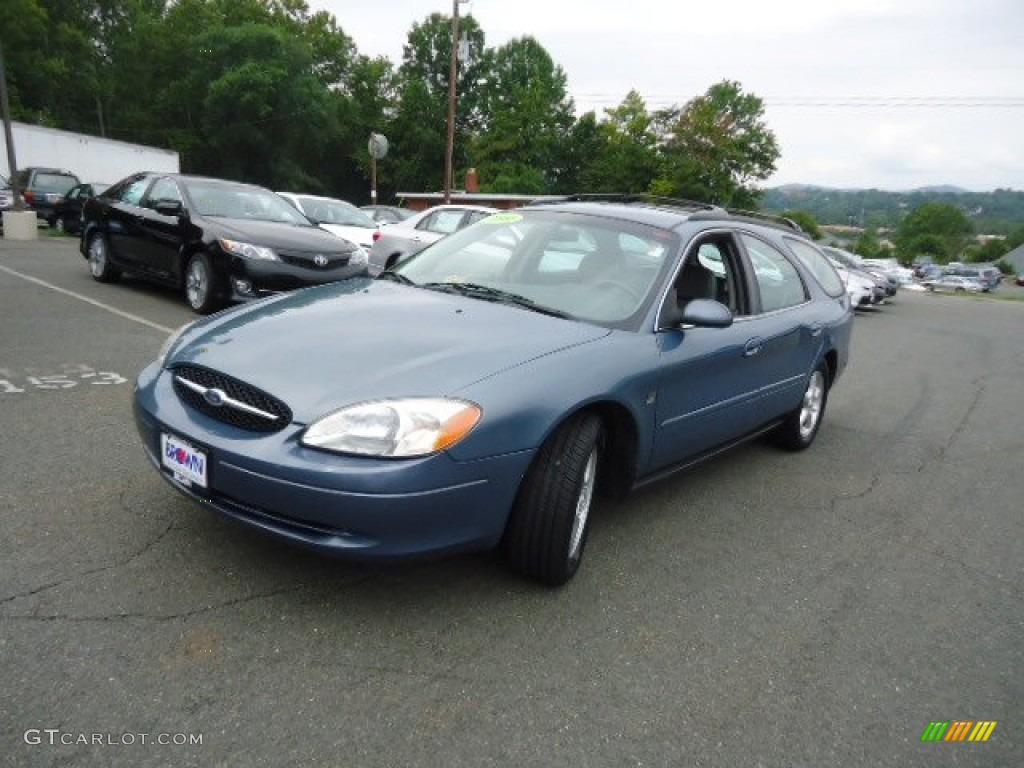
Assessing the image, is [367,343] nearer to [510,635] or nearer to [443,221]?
[510,635]

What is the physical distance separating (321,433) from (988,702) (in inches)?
92.4

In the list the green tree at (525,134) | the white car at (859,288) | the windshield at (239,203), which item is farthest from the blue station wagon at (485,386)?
the green tree at (525,134)

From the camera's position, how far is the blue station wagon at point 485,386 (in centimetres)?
240

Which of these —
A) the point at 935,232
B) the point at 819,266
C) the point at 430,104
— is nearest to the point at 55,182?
the point at 819,266

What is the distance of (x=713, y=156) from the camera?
50.3 m

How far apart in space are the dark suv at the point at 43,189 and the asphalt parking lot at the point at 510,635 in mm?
17991

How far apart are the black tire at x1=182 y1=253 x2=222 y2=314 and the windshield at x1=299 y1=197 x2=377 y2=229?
5.10 m

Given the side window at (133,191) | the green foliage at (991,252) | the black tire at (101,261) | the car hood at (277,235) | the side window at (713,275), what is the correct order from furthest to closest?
the green foliage at (991,252), the black tire at (101,261), the side window at (133,191), the car hood at (277,235), the side window at (713,275)

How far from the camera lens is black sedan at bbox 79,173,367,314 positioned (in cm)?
768

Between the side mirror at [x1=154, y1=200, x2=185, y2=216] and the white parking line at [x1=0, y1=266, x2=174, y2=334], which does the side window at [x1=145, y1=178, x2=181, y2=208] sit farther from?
the white parking line at [x1=0, y1=266, x2=174, y2=334]

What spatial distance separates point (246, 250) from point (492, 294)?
5.00m

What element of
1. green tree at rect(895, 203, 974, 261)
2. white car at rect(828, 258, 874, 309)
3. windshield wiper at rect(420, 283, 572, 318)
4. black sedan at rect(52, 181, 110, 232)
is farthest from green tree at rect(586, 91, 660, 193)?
green tree at rect(895, 203, 974, 261)

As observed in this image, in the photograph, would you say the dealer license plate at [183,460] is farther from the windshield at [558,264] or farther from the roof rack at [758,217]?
the roof rack at [758,217]

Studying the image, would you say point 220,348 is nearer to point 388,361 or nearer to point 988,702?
point 388,361
